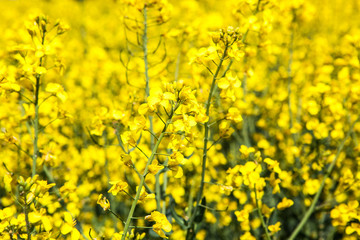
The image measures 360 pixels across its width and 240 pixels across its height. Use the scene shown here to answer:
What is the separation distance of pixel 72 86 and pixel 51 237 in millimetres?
3284

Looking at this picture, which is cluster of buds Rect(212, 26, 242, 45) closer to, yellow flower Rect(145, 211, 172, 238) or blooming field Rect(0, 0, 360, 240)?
blooming field Rect(0, 0, 360, 240)

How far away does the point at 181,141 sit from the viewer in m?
1.50

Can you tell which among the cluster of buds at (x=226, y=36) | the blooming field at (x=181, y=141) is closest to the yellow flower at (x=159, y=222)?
the blooming field at (x=181, y=141)

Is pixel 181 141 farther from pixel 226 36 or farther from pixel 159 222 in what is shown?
pixel 226 36

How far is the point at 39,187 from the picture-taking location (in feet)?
4.87

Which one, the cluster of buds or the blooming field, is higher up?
the cluster of buds

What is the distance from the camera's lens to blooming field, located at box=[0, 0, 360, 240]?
1.58m

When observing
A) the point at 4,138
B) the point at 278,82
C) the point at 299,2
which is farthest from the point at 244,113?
the point at 4,138

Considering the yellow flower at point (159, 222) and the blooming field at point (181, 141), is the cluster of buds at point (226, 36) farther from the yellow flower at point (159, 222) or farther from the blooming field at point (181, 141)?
the yellow flower at point (159, 222)

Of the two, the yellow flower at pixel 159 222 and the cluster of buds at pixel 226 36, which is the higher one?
the cluster of buds at pixel 226 36

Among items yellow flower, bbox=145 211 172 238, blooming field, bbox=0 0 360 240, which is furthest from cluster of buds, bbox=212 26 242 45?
yellow flower, bbox=145 211 172 238

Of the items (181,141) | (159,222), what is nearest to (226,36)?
(181,141)

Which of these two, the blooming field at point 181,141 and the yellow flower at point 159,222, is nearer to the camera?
the yellow flower at point 159,222

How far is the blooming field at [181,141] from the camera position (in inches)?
62.2
